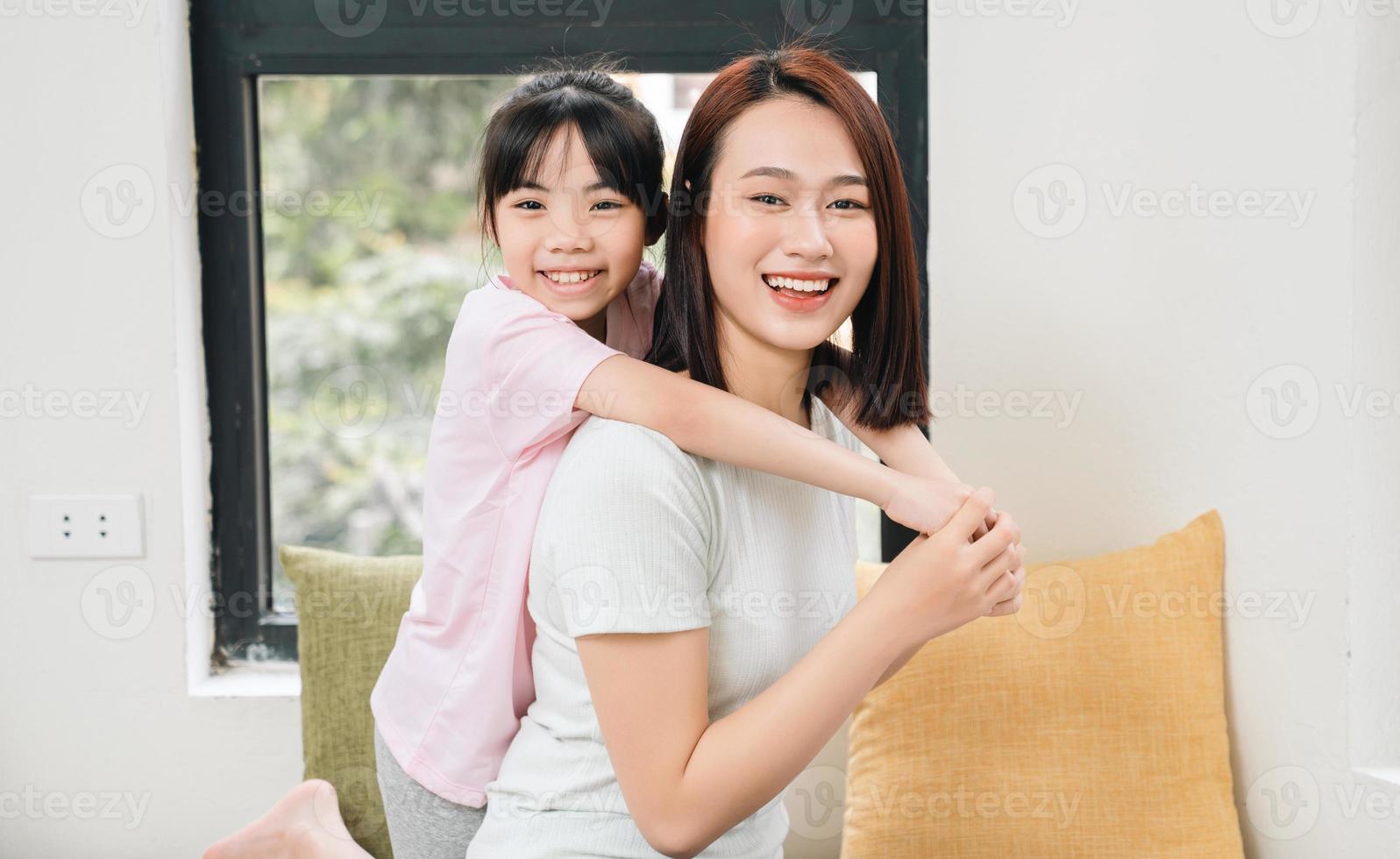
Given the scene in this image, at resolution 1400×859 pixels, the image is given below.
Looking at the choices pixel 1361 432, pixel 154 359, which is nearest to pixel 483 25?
pixel 154 359

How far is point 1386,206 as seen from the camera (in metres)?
1.25

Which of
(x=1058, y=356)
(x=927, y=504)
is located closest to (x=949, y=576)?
(x=927, y=504)

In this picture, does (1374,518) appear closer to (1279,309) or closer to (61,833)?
(1279,309)

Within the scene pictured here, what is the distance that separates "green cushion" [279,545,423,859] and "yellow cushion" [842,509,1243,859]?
0.71 metres

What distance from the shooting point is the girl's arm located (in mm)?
1027

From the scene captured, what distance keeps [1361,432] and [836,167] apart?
2.44 ft

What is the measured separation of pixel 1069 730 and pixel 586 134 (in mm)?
1007

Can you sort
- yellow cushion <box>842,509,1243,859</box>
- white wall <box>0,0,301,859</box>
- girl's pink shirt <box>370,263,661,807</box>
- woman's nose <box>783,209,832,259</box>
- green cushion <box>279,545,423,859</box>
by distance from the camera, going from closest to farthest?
woman's nose <box>783,209,832,259</box> → girl's pink shirt <box>370,263,661,807</box> → yellow cushion <box>842,509,1243,859</box> → green cushion <box>279,545,423,859</box> → white wall <box>0,0,301,859</box>

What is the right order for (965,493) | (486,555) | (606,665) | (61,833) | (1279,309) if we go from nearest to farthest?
(606,665) → (965,493) → (486,555) → (1279,309) → (61,833)

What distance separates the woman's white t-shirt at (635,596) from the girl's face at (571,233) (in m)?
0.25

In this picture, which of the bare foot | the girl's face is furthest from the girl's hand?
the bare foot

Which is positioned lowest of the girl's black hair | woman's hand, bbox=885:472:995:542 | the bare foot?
the bare foot

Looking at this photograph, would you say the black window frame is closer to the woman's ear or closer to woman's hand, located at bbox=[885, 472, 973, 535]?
the woman's ear

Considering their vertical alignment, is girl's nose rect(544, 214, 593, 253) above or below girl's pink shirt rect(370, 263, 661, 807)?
above
